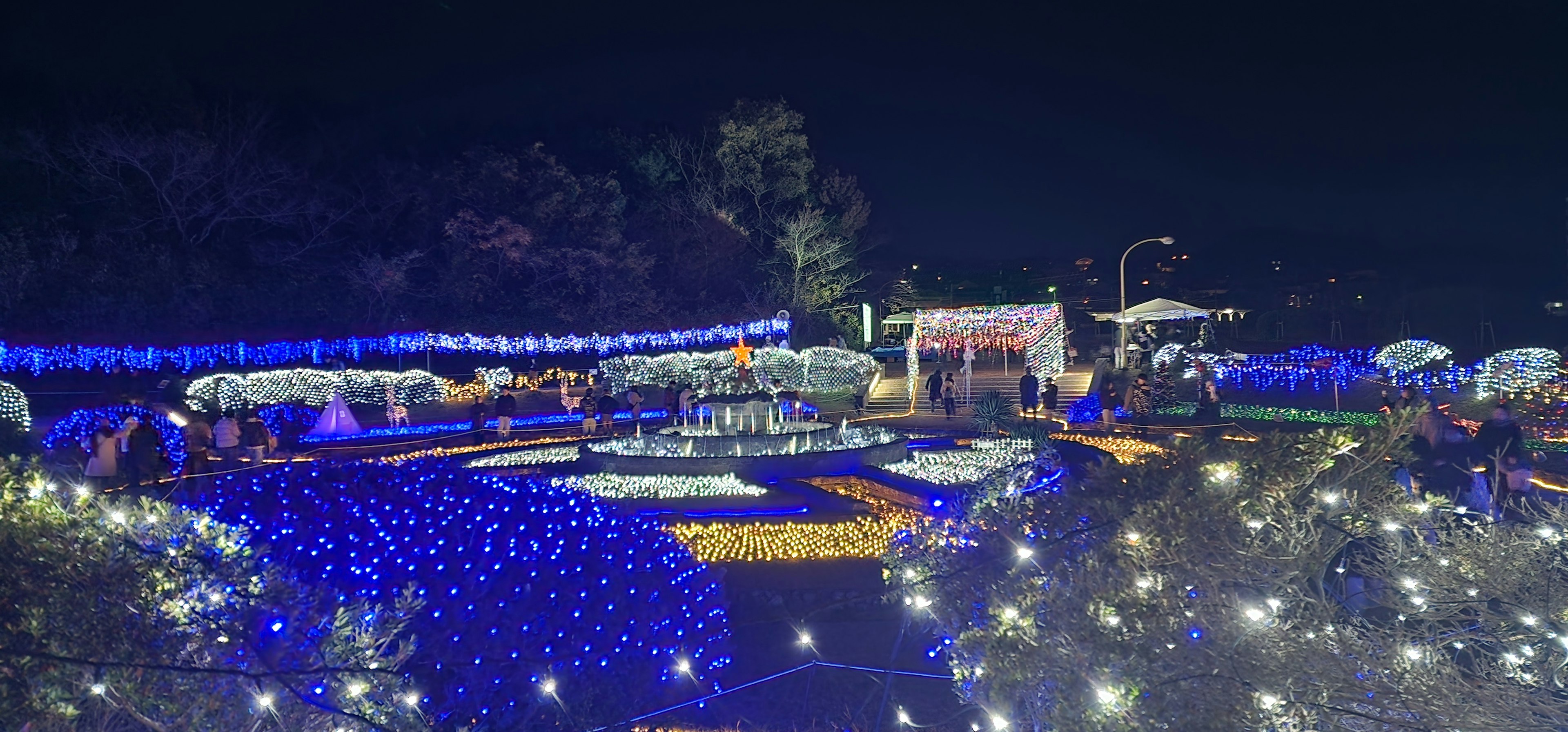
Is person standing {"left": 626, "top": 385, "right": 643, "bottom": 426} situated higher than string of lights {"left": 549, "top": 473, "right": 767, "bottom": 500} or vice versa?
person standing {"left": 626, "top": 385, "right": 643, "bottom": 426}

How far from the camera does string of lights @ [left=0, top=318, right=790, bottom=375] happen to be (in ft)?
68.7

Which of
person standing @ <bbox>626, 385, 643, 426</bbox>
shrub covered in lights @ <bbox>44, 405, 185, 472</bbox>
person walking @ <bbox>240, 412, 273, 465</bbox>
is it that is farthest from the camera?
person standing @ <bbox>626, 385, 643, 426</bbox>

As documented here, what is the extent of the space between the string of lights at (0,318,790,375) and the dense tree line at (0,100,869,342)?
615 mm

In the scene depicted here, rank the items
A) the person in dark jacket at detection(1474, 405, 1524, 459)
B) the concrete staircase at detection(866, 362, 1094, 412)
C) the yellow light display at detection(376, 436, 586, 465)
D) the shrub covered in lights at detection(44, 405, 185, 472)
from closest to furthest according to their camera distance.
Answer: the person in dark jacket at detection(1474, 405, 1524, 459) → the shrub covered in lights at detection(44, 405, 185, 472) → the yellow light display at detection(376, 436, 586, 465) → the concrete staircase at detection(866, 362, 1094, 412)

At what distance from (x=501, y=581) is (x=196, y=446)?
467 inches

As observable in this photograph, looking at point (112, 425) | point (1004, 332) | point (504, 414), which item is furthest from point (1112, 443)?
point (112, 425)

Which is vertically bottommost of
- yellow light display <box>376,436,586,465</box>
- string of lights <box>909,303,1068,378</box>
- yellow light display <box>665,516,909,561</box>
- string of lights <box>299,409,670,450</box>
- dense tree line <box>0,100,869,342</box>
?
yellow light display <box>665,516,909,561</box>

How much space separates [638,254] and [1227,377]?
19.4 metres

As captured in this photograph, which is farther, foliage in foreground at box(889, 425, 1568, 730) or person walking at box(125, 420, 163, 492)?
person walking at box(125, 420, 163, 492)

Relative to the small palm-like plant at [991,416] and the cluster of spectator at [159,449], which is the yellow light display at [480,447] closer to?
the cluster of spectator at [159,449]

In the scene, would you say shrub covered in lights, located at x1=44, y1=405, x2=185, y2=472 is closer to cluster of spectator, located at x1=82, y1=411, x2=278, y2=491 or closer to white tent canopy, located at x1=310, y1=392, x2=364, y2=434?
cluster of spectator, located at x1=82, y1=411, x2=278, y2=491

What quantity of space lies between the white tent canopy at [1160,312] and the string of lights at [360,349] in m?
13.4

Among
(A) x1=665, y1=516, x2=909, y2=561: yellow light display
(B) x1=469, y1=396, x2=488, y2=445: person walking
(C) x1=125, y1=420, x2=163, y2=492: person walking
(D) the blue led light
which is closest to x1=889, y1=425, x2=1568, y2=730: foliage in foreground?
(A) x1=665, y1=516, x2=909, y2=561: yellow light display

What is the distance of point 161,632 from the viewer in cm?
299
